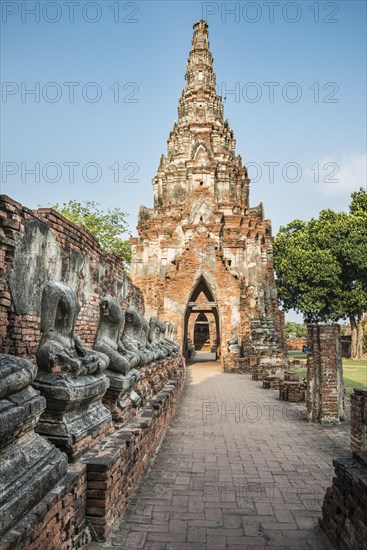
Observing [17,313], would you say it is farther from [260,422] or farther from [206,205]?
[206,205]

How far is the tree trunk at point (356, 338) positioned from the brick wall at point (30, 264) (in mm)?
23117

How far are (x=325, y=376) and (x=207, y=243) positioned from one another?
37.6 ft

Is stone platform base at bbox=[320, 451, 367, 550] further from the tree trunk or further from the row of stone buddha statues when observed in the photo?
the tree trunk

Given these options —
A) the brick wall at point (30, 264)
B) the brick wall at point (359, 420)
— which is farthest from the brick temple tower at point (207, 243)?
the brick wall at point (30, 264)

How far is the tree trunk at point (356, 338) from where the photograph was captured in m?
26.9

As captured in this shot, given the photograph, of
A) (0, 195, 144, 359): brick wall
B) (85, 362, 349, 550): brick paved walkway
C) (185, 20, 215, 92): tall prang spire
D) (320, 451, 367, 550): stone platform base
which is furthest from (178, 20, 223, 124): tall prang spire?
(320, 451, 367, 550): stone platform base

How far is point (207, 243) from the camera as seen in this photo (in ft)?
61.2

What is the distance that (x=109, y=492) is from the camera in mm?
3164

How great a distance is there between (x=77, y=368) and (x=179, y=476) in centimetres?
227

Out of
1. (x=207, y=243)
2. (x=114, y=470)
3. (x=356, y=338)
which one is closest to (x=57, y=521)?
(x=114, y=470)

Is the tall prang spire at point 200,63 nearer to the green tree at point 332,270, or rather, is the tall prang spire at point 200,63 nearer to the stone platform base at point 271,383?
the green tree at point 332,270

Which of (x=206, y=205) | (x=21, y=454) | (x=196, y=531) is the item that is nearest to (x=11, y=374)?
(x=21, y=454)

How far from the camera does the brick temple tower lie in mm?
18188

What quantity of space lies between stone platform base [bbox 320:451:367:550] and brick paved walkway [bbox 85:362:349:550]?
13cm
